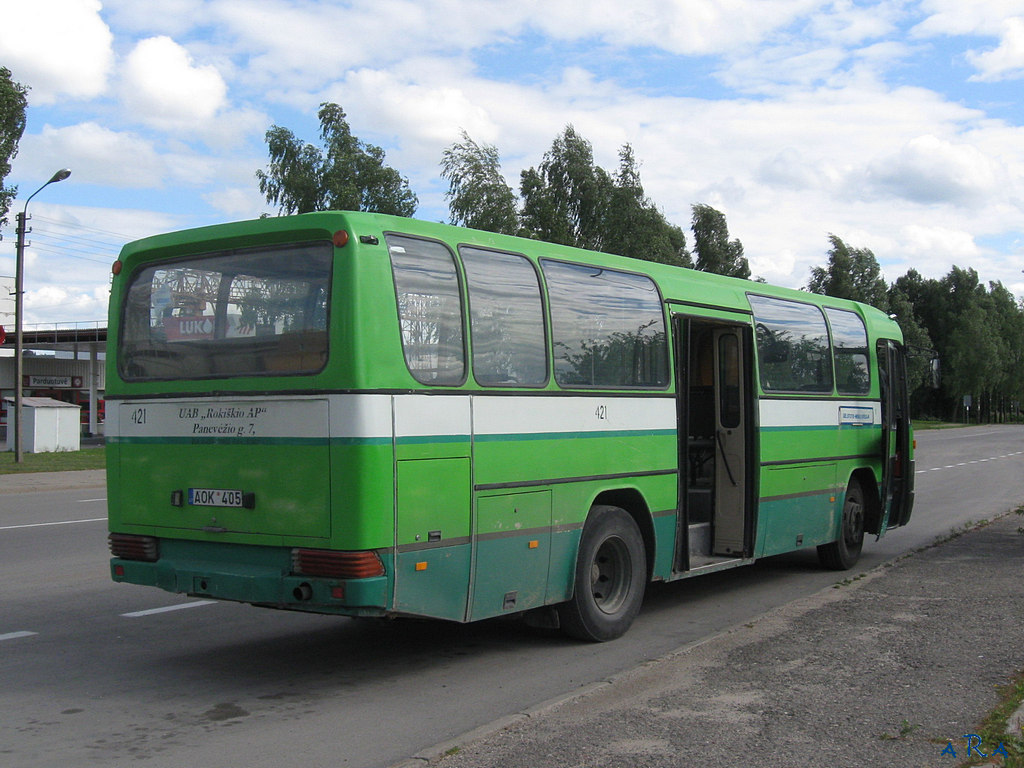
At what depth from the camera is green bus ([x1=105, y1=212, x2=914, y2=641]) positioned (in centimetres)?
627

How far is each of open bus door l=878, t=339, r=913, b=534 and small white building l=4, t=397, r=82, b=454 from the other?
90.2ft

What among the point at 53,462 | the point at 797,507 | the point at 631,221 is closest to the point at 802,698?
the point at 797,507

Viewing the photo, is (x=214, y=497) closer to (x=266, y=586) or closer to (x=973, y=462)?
(x=266, y=586)

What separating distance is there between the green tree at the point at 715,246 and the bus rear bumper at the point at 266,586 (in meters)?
67.8

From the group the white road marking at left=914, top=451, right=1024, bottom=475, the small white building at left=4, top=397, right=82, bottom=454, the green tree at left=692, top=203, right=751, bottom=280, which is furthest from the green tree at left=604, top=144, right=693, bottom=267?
the green tree at left=692, top=203, right=751, bottom=280

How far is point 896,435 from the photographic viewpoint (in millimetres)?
12930

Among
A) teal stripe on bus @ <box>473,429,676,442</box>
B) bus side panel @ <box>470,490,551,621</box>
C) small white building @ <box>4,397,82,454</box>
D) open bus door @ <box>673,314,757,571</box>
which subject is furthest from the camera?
small white building @ <box>4,397,82,454</box>

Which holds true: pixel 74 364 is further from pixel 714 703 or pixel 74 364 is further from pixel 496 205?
pixel 714 703

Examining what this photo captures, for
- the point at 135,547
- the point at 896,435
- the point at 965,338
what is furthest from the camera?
the point at 965,338

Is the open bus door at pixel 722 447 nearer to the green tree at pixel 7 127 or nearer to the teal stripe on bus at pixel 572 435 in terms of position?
the teal stripe on bus at pixel 572 435

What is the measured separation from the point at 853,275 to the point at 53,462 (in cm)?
6294

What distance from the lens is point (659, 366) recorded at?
28.8 feet

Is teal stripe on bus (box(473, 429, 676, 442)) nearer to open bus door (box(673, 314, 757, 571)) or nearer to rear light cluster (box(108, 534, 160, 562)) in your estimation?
open bus door (box(673, 314, 757, 571))

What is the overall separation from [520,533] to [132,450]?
2.69m
